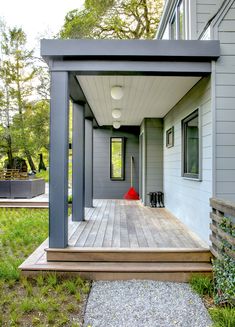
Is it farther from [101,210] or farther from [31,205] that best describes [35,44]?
[101,210]

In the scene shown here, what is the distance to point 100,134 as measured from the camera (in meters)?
9.30

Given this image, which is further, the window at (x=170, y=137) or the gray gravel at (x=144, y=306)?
the window at (x=170, y=137)

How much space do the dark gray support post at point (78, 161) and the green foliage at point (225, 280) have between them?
9.67ft

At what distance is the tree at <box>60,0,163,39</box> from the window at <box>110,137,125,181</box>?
6989mm

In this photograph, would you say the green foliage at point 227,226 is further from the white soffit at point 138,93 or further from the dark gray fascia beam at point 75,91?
the dark gray fascia beam at point 75,91

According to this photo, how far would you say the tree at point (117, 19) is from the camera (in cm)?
1338

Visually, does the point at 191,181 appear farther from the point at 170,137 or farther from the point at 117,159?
the point at 117,159

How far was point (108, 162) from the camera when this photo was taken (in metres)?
9.27

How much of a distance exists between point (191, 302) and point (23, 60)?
1664cm

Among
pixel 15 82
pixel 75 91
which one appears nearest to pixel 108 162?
pixel 75 91

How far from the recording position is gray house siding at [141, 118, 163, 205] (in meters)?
7.37

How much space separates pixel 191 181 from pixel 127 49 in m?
2.30

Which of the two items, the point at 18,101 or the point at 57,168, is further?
the point at 18,101

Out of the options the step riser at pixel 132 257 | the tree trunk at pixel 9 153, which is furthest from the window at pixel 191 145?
the tree trunk at pixel 9 153
